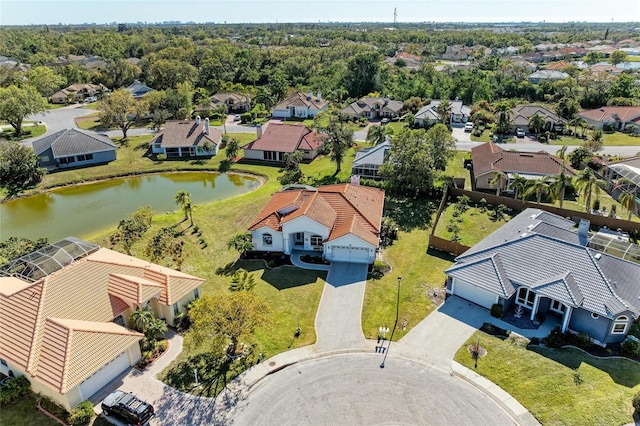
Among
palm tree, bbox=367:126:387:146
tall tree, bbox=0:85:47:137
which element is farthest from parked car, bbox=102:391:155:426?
tall tree, bbox=0:85:47:137

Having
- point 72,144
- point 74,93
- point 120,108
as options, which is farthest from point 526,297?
point 74,93

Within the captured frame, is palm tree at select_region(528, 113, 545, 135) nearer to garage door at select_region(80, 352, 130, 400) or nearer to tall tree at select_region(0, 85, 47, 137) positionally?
garage door at select_region(80, 352, 130, 400)

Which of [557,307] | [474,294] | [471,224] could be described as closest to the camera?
[557,307]

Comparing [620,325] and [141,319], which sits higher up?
[141,319]

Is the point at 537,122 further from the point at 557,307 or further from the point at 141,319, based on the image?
the point at 141,319

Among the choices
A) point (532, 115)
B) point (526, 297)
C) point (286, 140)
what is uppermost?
point (532, 115)

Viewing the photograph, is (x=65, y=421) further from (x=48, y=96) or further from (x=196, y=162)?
(x=48, y=96)
